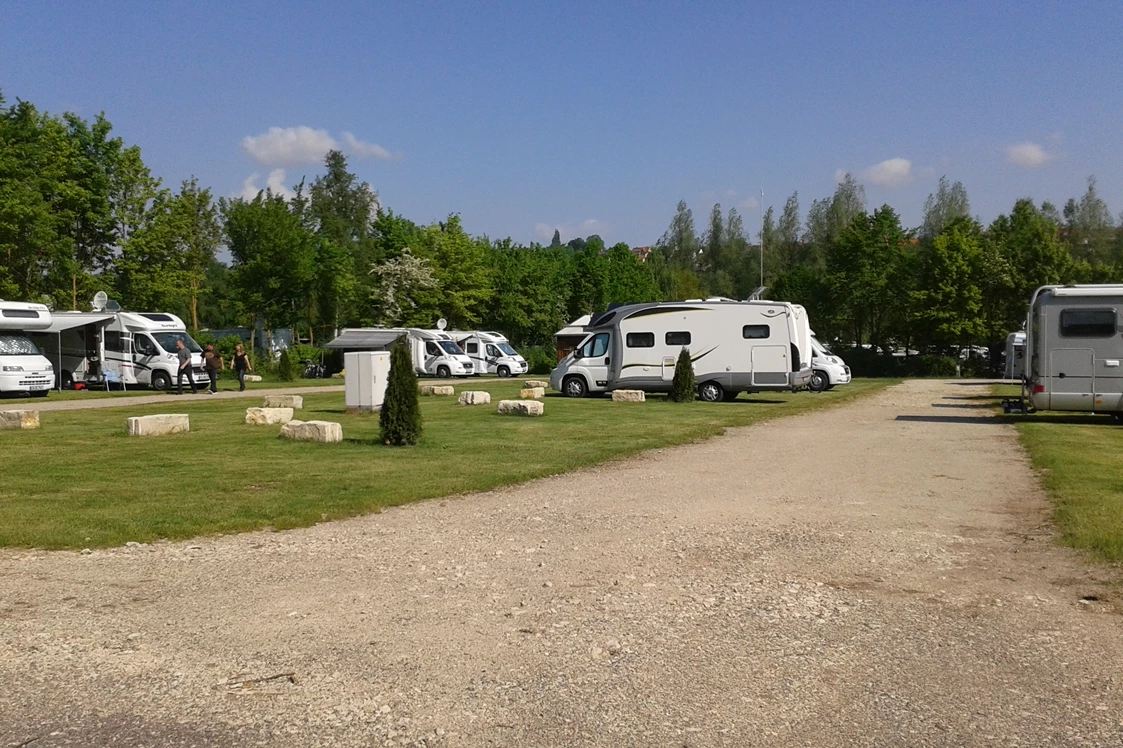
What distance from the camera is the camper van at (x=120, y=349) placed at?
32.2 metres

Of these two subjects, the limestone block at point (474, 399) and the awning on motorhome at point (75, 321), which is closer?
the limestone block at point (474, 399)

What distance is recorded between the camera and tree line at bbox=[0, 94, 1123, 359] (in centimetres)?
4409

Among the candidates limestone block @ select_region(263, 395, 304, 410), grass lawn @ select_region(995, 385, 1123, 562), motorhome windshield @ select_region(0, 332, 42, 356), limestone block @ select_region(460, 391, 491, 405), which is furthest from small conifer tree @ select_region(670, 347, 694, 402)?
motorhome windshield @ select_region(0, 332, 42, 356)

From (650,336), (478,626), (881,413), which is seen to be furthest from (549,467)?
(650,336)

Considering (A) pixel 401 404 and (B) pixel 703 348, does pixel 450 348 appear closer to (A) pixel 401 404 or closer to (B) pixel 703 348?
(B) pixel 703 348

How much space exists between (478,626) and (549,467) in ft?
21.6

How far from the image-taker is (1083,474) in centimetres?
1114

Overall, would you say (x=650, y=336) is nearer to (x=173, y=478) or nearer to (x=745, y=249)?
(x=173, y=478)

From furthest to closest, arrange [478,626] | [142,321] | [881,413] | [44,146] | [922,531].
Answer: [44,146]
[142,321]
[881,413]
[922,531]
[478,626]

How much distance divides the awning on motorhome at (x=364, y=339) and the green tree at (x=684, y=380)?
2205 centimetres

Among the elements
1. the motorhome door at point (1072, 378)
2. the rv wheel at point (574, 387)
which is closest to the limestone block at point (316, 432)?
the motorhome door at point (1072, 378)

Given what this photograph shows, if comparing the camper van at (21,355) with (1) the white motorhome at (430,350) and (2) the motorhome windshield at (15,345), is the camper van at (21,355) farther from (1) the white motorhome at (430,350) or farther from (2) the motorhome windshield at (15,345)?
(1) the white motorhome at (430,350)

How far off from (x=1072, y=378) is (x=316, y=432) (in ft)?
44.5

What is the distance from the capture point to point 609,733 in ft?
12.8
